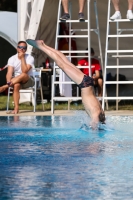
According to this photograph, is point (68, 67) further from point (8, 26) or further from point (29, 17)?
point (8, 26)

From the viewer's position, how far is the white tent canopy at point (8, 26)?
16.0 m

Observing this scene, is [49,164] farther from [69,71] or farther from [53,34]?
[53,34]

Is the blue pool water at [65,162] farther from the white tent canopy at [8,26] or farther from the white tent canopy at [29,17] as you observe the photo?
the white tent canopy at [8,26]

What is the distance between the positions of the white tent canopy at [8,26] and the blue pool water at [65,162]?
6.19 m

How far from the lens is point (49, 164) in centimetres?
605

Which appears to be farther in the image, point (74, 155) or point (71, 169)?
point (74, 155)

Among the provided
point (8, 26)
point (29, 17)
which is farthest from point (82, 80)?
point (8, 26)

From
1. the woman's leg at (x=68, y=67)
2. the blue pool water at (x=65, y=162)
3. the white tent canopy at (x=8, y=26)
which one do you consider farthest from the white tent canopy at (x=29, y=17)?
the woman's leg at (x=68, y=67)

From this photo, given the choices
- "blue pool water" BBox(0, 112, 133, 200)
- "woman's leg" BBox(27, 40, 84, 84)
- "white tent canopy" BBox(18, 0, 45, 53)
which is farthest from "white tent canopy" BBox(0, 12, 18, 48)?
"woman's leg" BBox(27, 40, 84, 84)

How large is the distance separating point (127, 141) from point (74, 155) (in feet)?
4.58

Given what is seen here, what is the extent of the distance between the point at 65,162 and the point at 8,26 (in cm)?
1053

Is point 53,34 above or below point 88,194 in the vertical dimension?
above

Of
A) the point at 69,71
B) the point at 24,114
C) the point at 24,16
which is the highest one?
the point at 24,16

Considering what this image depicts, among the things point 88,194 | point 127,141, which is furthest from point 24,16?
point 88,194
